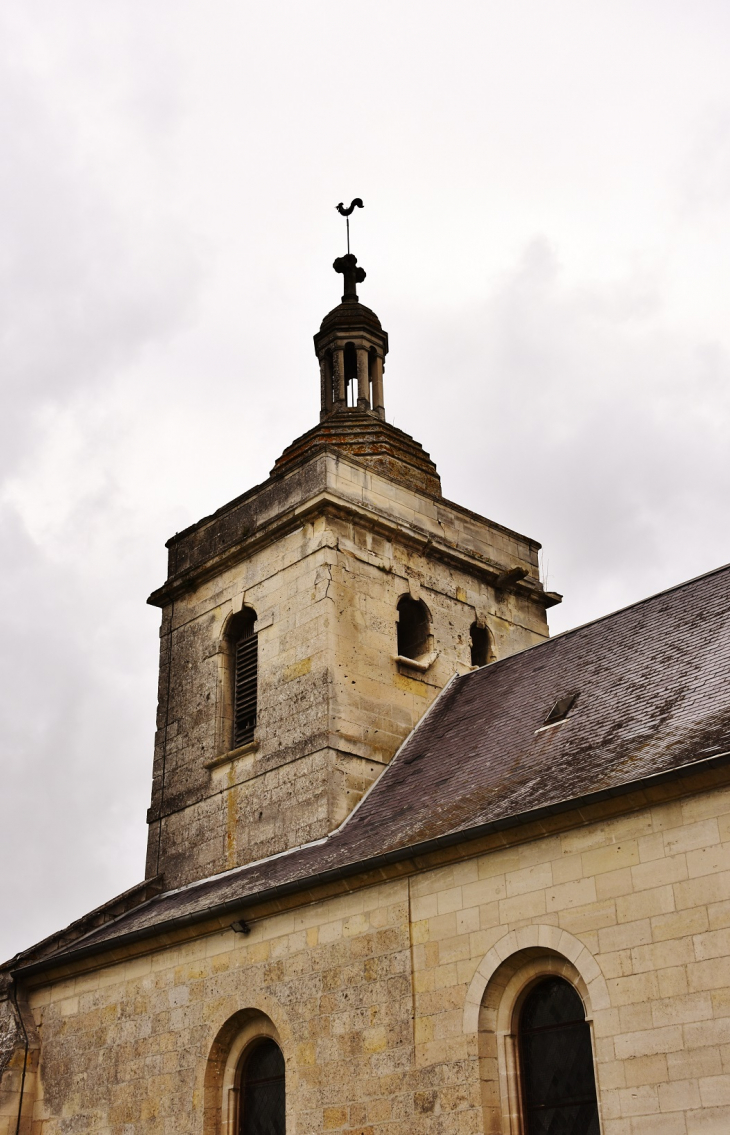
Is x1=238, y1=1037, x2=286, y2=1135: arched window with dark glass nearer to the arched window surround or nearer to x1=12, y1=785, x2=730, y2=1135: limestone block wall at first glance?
x1=12, y1=785, x2=730, y2=1135: limestone block wall

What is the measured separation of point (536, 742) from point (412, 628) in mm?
4968

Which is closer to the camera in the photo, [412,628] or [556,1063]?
[556,1063]

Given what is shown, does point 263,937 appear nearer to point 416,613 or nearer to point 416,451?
point 416,613

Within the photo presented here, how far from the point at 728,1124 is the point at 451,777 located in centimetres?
568

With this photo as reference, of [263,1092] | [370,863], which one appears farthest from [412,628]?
[263,1092]

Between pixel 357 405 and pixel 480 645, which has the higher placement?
pixel 357 405

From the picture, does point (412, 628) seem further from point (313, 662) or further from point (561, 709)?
point (561, 709)

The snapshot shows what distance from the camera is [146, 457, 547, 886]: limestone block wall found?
16328mm

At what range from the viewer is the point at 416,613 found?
18500 mm

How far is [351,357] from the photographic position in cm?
2188

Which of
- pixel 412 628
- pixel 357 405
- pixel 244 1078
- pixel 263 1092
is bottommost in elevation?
pixel 263 1092

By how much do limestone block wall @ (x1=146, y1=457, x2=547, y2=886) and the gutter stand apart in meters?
A: 1.54

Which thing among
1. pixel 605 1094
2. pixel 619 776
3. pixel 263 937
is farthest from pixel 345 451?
pixel 605 1094

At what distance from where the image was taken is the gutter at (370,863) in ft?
34.4
